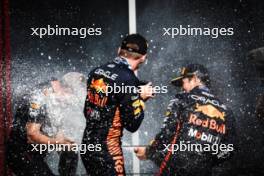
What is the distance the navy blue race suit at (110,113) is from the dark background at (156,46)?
9cm

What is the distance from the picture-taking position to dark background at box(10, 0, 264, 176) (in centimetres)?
357

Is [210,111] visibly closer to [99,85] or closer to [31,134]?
[99,85]

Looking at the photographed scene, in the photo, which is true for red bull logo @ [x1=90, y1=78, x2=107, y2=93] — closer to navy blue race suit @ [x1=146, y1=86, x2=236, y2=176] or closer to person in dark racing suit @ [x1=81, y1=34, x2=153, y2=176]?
person in dark racing suit @ [x1=81, y1=34, x2=153, y2=176]

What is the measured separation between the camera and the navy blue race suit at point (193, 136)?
3.58 meters

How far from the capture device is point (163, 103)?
3.60 meters

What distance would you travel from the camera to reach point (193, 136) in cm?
358

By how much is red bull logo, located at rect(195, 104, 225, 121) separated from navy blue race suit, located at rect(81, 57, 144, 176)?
1.41 ft

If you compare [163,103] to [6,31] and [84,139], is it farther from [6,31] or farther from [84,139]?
[6,31]

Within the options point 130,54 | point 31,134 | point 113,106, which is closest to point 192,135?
point 113,106

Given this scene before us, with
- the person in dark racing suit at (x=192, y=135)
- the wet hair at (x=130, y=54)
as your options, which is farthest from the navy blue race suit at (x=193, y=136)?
the wet hair at (x=130, y=54)

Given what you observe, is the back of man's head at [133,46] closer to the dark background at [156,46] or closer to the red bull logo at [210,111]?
the dark background at [156,46]

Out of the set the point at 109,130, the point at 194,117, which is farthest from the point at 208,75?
the point at 109,130

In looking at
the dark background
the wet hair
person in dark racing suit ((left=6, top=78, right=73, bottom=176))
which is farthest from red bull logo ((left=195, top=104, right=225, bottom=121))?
person in dark racing suit ((left=6, top=78, right=73, bottom=176))

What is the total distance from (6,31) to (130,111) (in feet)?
3.56
